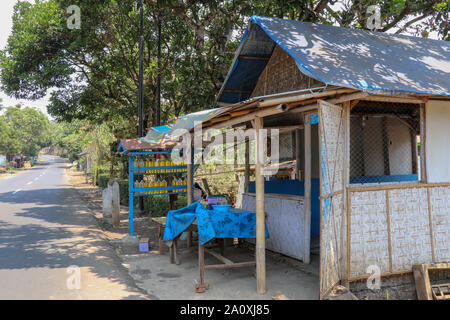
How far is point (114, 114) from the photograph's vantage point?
18312 millimetres

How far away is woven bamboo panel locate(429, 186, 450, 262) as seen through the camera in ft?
17.7

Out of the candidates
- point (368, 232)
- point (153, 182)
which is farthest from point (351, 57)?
point (153, 182)

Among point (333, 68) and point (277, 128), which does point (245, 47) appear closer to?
point (277, 128)

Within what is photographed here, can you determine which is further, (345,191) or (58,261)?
(58,261)

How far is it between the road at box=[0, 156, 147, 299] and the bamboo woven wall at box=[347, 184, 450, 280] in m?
3.19

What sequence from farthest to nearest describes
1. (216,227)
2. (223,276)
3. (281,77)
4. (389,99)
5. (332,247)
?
(281,77) < (223,276) < (216,227) < (389,99) < (332,247)

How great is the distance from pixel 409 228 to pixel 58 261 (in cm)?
639

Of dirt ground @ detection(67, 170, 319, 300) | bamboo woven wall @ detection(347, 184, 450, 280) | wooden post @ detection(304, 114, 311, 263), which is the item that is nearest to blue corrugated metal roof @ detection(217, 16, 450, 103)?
wooden post @ detection(304, 114, 311, 263)

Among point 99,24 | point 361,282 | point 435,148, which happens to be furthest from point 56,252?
point 99,24

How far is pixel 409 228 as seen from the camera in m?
5.21

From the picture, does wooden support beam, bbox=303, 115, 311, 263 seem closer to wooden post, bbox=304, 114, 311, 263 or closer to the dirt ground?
wooden post, bbox=304, 114, 311, 263

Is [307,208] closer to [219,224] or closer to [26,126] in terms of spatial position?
[219,224]

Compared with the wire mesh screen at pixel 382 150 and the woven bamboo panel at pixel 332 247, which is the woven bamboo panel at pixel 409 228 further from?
the wire mesh screen at pixel 382 150
